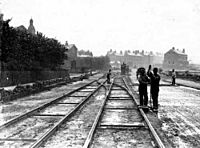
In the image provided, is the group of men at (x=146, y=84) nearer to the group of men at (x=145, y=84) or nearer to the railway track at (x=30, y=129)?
the group of men at (x=145, y=84)

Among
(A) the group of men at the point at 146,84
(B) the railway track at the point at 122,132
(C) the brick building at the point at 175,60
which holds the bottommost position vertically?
(B) the railway track at the point at 122,132

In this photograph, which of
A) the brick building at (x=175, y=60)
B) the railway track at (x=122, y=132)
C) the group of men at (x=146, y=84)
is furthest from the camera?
the brick building at (x=175, y=60)

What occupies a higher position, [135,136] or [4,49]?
[4,49]

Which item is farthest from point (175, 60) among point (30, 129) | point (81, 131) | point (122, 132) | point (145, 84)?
point (30, 129)

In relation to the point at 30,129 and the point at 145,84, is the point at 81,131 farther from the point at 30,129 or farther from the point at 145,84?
the point at 145,84

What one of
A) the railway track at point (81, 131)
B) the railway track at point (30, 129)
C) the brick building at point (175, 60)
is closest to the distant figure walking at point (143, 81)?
the railway track at point (81, 131)

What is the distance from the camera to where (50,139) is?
5621mm

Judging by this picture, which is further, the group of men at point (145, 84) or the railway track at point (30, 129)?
the group of men at point (145, 84)

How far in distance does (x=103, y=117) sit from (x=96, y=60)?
80479 millimetres

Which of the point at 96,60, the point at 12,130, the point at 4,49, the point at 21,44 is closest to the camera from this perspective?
the point at 12,130

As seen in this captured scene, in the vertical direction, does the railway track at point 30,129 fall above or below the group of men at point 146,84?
below

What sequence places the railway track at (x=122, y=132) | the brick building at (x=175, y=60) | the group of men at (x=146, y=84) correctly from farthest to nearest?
1. the brick building at (x=175, y=60)
2. the group of men at (x=146, y=84)
3. the railway track at (x=122, y=132)

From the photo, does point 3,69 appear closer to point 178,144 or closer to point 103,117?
point 103,117

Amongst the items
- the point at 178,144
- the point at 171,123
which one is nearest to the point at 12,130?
the point at 178,144
